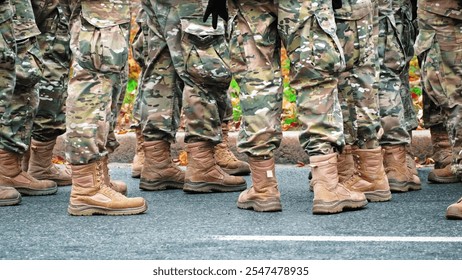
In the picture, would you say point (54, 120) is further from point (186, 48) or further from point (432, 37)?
point (432, 37)

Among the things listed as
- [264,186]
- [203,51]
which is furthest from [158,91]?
[264,186]

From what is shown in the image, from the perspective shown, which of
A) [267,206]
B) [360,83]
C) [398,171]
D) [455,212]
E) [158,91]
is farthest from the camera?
[158,91]

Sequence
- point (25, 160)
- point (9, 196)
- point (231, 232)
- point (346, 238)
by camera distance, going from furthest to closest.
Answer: point (25, 160) < point (9, 196) < point (231, 232) < point (346, 238)

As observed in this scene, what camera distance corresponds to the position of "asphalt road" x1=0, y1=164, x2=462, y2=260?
15.3ft

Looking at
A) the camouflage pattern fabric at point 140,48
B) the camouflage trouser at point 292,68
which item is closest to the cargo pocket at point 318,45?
the camouflage trouser at point 292,68

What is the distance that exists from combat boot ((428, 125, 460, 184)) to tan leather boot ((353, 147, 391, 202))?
1.08 meters

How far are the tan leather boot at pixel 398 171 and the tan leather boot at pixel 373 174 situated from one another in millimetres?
419

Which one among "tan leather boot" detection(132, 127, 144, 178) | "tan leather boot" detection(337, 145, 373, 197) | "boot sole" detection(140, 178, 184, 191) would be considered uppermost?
"tan leather boot" detection(337, 145, 373, 197)

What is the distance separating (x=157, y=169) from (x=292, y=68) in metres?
1.70

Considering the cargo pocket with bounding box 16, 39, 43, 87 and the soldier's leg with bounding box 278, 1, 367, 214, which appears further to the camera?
the cargo pocket with bounding box 16, 39, 43, 87

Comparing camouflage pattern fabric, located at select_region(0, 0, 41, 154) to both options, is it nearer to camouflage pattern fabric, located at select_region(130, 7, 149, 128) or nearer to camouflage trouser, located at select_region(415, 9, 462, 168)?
camouflage pattern fabric, located at select_region(130, 7, 149, 128)

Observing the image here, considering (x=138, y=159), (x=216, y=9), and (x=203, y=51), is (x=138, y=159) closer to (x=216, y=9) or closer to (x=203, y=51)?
(x=203, y=51)

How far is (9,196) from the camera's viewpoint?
6.42m

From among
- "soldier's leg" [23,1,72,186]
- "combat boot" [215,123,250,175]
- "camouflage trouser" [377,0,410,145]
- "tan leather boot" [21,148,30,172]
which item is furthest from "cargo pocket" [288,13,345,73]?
"tan leather boot" [21,148,30,172]
